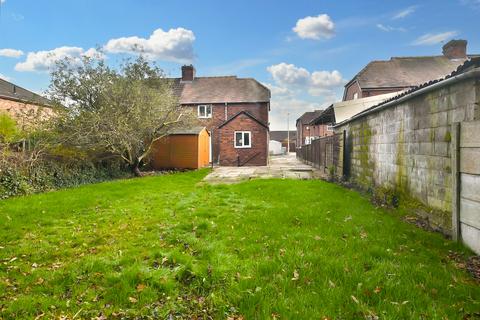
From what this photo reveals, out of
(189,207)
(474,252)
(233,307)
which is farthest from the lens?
(189,207)

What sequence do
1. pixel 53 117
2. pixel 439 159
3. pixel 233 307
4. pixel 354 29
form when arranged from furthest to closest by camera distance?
pixel 53 117, pixel 354 29, pixel 439 159, pixel 233 307

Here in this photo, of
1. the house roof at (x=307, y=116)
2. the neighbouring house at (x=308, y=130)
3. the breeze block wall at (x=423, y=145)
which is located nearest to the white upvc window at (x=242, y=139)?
the breeze block wall at (x=423, y=145)

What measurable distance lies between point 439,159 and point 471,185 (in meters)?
1.36

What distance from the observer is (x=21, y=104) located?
2194 cm

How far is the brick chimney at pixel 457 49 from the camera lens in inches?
1129

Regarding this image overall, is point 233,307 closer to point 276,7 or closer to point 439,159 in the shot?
point 439,159

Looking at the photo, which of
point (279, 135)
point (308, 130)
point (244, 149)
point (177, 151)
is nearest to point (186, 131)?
point (177, 151)

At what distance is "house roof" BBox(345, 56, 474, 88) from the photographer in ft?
88.4

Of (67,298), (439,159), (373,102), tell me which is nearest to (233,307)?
(67,298)

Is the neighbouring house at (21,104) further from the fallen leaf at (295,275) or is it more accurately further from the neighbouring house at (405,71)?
the neighbouring house at (405,71)

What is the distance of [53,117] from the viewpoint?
15.6 meters

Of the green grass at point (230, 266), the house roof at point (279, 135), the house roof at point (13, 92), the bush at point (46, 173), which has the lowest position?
the green grass at point (230, 266)

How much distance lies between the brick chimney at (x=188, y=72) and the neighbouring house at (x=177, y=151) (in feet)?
47.4

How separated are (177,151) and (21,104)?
11424 millimetres
